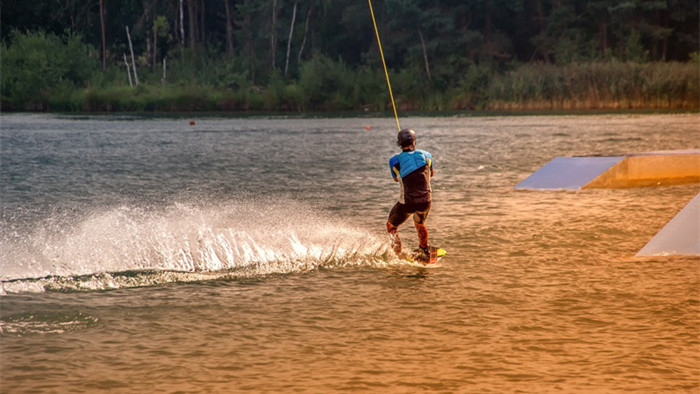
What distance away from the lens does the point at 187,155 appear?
2652cm

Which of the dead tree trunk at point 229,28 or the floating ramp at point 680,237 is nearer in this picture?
the floating ramp at point 680,237

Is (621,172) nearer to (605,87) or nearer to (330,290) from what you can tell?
(330,290)

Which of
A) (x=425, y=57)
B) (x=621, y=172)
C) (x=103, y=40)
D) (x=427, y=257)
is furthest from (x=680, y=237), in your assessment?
(x=103, y=40)

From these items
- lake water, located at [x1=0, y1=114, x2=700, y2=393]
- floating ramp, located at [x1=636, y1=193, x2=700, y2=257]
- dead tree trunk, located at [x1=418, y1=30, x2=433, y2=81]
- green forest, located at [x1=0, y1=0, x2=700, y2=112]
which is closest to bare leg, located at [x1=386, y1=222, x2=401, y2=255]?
lake water, located at [x1=0, y1=114, x2=700, y2=393]

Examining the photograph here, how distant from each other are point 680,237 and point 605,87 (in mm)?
42767

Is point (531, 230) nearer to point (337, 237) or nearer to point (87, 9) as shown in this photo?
point (337, 237)

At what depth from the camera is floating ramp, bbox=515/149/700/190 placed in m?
17.1

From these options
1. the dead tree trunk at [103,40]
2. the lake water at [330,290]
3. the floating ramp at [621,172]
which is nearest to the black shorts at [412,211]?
the lake water at [330,290]

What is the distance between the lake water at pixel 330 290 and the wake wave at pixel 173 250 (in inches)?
1.4

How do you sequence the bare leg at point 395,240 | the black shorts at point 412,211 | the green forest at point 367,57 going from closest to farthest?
the black shorts at point 412,211, the bare leg at point 395,240, the green forest at point 367,57

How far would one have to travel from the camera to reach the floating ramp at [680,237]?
33.4 ft

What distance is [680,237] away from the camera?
10.4m

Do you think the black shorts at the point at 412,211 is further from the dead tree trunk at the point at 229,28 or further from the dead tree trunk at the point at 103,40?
the dead tree trunk at the point at 229,28

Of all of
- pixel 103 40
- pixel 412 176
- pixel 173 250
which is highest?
pixel 103 40
